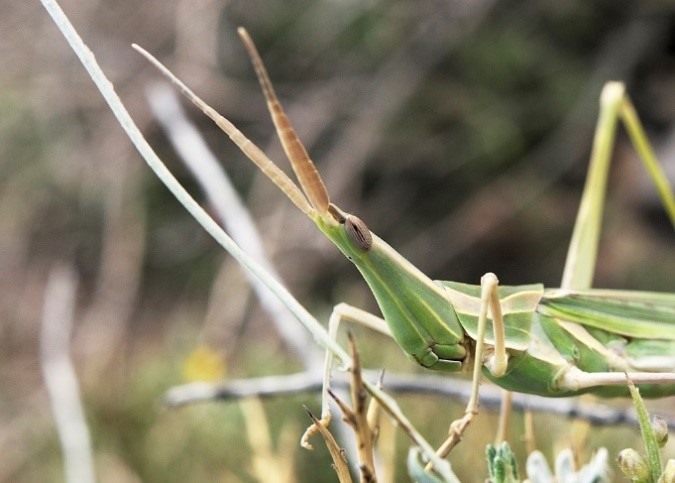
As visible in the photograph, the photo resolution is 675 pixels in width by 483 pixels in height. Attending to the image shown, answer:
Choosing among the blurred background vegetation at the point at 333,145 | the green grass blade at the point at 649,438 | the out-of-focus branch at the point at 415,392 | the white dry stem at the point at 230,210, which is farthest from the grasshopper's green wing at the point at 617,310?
the blurred background vegetation at the point at 333,145

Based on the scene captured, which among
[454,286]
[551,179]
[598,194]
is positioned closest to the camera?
[454,286]

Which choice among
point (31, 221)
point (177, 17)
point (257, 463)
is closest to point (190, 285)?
point (31, 221)

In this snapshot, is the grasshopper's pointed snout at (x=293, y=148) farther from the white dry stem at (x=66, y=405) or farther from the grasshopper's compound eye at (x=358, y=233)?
the white dry stem at (x=66, y=405)

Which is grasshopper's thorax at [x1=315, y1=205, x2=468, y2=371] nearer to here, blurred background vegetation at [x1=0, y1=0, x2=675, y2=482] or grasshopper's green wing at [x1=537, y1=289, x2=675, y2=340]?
grasshopper's green wing at [x1=537, y1=289, x2=675, y2=340]

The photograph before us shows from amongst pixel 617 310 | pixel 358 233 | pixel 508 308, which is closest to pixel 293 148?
pixel 358 233

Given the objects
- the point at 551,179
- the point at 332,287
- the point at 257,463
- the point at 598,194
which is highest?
the point at 551,179

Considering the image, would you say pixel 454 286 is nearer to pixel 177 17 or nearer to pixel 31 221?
pixel 177 17

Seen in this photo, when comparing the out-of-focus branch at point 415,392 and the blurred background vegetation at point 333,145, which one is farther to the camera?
the blurred background vegetation at point 333,145

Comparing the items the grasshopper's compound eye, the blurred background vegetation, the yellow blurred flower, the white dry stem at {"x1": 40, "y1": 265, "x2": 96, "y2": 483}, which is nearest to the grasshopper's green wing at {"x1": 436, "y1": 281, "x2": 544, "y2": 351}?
the grasshopper's compound eye
